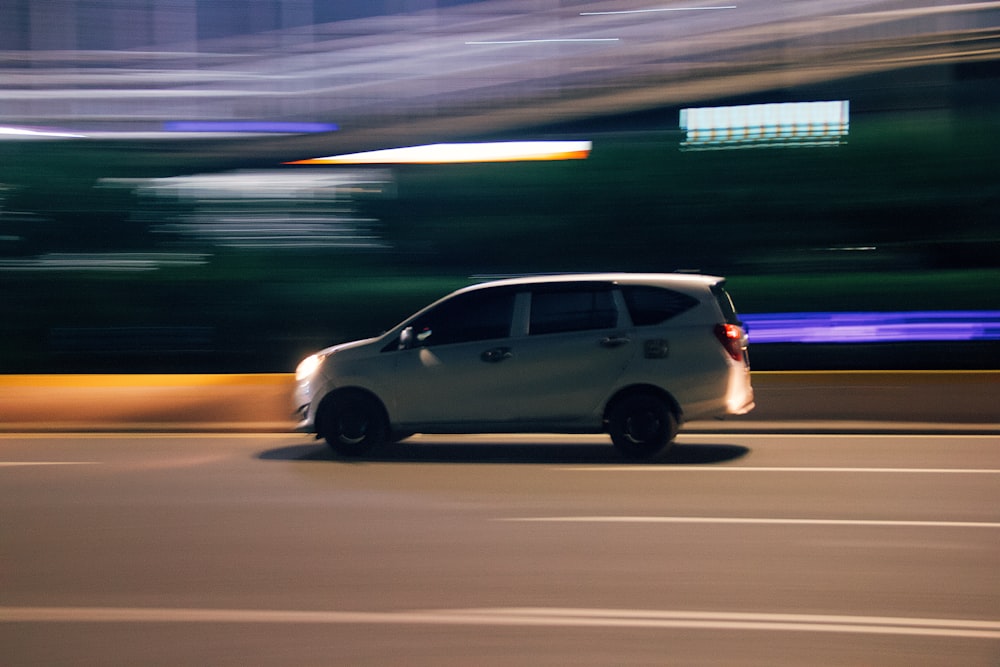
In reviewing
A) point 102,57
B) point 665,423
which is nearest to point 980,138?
point 665,423

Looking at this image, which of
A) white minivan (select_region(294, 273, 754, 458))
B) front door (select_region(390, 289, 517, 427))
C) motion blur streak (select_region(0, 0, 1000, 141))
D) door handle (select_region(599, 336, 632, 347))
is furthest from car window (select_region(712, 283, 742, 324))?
motion blur streak (select_region(0, 0, 1000, 141))

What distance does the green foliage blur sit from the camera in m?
15.1

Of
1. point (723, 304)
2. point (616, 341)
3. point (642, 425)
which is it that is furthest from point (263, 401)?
point (723, 304)

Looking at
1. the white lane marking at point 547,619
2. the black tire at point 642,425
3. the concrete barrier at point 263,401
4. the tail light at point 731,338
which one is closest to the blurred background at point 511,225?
the concrete barrier at point 263,401

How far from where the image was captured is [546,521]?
7.95 metres

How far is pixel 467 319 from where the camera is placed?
35.9 ft

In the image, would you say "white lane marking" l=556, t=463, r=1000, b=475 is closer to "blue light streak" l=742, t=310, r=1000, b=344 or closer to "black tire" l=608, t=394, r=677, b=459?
"black tire" l=608, t=394, r=677, b=459

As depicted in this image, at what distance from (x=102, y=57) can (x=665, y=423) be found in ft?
57.7

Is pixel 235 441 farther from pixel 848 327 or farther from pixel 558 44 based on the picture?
pixel 558 44

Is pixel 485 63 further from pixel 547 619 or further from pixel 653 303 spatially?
pixel 547 619

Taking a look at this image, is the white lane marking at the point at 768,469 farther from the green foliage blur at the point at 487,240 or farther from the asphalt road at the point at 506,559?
the green foliage blur at the point at 487,240

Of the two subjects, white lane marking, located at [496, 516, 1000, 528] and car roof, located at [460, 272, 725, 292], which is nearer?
white lane marking, located at [496, 516, 1000, 528]

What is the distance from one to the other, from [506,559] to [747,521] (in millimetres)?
1792

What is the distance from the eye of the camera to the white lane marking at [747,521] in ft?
25.3
